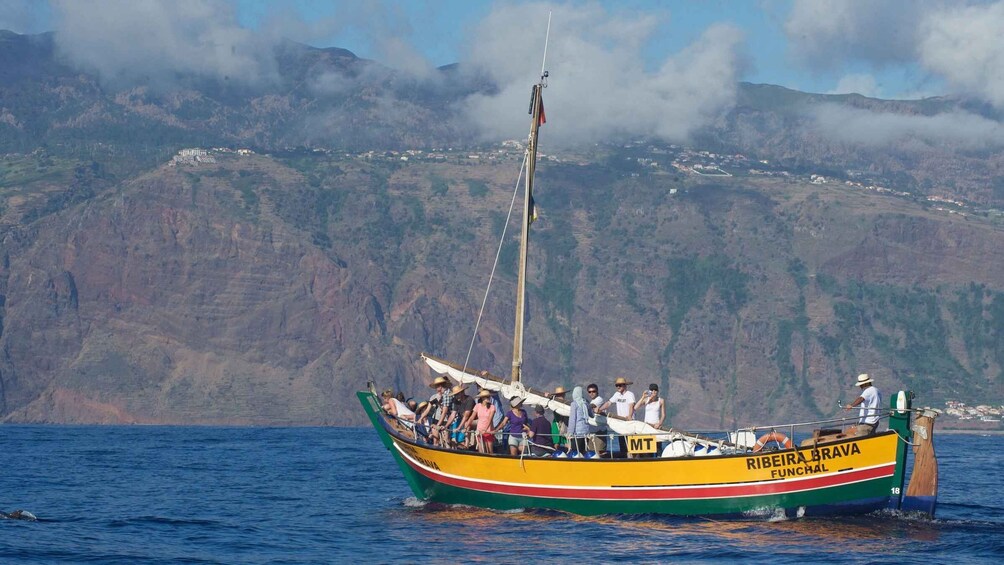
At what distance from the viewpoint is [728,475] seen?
124 ft

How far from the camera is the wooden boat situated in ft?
122

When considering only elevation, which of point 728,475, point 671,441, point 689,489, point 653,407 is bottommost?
point 689,489

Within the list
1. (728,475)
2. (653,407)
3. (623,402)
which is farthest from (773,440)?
(623,402)

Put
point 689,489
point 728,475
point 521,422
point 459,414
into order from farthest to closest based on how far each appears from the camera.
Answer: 1. point 459,414
2. point 521,422
3. point 689,489
4. point 728,475

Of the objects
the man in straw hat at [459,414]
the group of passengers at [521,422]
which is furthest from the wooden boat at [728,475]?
the man in straw hat at [459,414]

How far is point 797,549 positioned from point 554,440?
8.99 m

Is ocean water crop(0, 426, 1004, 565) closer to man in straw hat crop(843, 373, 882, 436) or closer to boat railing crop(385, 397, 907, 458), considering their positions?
boat railing crop(385, 397, 907, 458)

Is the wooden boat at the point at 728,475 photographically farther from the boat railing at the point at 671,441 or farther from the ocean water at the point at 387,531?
the ocean water at the point at 387,531

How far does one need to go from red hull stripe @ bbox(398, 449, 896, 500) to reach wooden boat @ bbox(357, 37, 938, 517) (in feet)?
0.08

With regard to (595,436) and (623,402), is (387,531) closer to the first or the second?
(595,436)

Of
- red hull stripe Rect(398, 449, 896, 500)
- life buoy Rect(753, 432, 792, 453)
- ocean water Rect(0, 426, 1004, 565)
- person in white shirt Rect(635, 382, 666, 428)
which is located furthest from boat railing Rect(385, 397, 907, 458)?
ocean water Rect(0, 426, 1004, 565)

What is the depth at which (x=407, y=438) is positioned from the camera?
4547cm

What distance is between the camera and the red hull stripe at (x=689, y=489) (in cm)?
3716

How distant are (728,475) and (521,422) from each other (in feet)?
21.2
